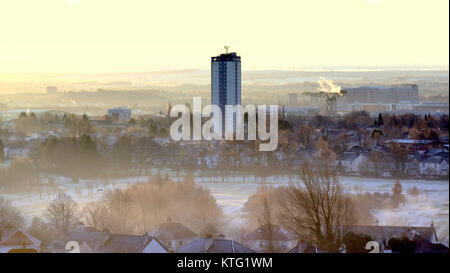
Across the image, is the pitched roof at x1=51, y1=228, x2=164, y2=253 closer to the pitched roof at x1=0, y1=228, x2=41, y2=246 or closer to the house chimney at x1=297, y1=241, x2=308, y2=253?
the pitched roof at x1=0, y1=228, x2=41, y2=246

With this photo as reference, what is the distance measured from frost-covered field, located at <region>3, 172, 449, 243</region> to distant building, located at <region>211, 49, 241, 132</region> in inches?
42.2

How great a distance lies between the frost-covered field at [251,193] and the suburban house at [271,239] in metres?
1.17

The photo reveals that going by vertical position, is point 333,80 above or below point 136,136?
above

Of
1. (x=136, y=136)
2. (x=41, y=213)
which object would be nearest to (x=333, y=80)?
(x=136, y=136)

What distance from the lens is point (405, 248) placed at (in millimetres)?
4207

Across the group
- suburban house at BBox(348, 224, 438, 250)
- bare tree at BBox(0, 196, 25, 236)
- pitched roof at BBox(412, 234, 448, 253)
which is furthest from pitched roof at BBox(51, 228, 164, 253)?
pitched roof at BBox(412, 234, 448, 253)

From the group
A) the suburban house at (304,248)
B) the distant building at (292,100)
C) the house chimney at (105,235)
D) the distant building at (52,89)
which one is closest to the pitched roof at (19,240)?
the house chimney at (105,235)

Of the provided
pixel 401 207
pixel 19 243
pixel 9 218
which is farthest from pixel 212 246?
pixel 401 207

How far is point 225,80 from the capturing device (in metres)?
8.23

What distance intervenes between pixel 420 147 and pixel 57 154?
5774 millimetres

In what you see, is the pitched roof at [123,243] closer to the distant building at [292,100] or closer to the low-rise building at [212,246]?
the low-rise building at [212,246]

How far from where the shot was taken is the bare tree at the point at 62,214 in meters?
6.74
